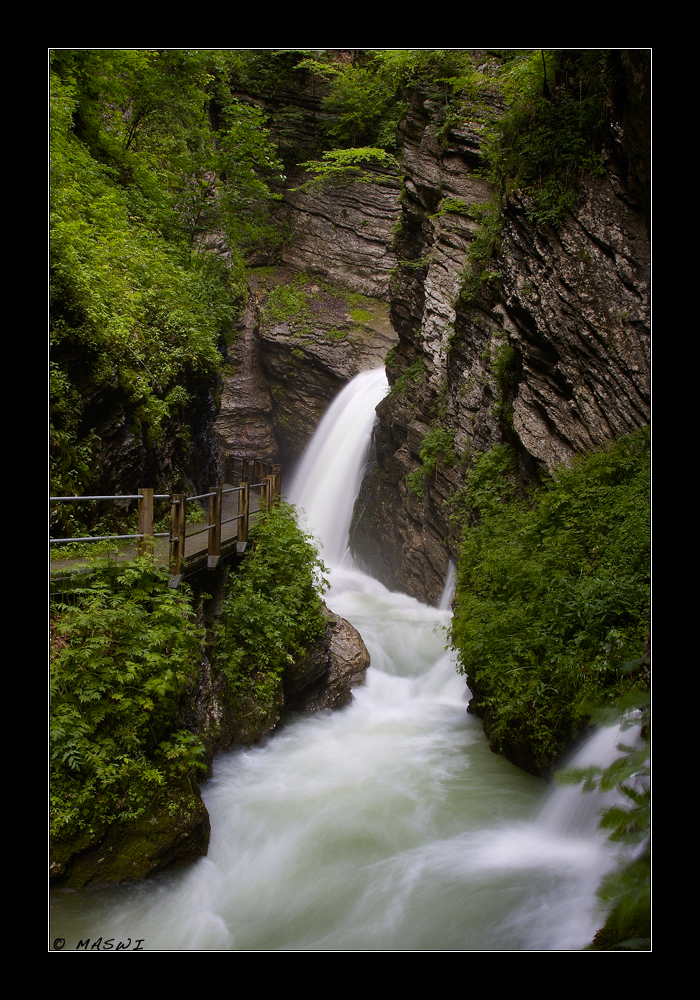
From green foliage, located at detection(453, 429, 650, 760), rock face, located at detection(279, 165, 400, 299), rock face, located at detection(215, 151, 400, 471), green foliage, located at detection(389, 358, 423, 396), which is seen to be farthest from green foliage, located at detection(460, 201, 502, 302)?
rock face, located at detection(279, 165, 400, 299)

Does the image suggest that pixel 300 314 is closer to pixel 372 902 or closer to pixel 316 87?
pixel 316 87

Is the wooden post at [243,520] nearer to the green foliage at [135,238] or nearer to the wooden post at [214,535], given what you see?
the wooden post at [214,535]

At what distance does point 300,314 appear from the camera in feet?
68.3

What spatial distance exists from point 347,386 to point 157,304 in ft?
36.1

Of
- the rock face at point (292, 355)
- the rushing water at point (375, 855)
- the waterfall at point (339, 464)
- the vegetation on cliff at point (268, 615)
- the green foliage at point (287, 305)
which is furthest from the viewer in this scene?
the green foliage at point (287, 305)

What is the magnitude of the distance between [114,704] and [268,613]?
323 centimetres

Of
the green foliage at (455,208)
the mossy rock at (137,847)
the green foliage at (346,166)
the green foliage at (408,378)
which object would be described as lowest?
the mossy rock at (137,847)

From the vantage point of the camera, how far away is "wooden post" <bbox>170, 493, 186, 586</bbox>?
5898 millimetres

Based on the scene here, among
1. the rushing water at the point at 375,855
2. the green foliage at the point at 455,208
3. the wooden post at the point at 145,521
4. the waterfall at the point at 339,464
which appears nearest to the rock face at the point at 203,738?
the rushing water at the point at 375,855

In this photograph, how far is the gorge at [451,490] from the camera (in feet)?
14.5

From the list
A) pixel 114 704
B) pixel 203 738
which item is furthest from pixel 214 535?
pixel 114 704

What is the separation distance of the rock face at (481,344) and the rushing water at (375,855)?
163 inches

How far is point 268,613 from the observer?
7625mm

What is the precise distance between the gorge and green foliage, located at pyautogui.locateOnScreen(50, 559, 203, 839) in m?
0.67
